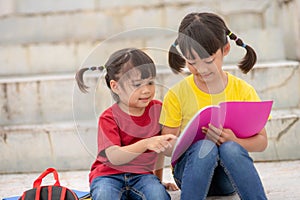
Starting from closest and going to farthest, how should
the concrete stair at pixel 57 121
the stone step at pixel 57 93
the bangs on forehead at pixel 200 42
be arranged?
the bangs on forehead at pixel 200 42
the concrete stair at pixel 57 121
the stone step at pixel 57 93

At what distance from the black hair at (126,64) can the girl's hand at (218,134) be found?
256mm

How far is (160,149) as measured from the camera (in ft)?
5.78

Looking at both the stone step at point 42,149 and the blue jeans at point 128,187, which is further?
the stone step at point 42,149

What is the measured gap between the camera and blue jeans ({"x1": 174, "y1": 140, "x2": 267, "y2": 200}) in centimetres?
173

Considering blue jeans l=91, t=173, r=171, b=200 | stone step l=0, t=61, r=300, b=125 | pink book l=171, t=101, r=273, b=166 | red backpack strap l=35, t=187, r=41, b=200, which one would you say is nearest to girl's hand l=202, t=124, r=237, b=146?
pink book l=171, t=101, r=273, b=166

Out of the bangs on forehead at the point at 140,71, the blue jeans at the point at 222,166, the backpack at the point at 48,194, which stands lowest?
the backpack at the point at 48,194

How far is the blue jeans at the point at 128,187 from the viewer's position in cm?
183

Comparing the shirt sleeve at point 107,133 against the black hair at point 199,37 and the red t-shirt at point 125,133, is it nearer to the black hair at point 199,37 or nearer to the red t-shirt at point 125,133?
the red t-shirt at point 125,133

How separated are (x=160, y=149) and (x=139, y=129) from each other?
15 centimetres

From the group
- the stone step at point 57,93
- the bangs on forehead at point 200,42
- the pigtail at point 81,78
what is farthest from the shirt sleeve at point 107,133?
the stone step at point 57,93

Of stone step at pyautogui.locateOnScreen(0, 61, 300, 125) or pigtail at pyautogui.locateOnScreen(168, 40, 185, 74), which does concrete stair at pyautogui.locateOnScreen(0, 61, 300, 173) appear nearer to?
stone step at pyautogui.locateOnScreen(0, 61, 300, 125)

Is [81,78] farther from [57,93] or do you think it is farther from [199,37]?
[57,93]

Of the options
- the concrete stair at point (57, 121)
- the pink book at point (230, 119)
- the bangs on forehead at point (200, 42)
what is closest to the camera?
the pink book at point (230, 119)

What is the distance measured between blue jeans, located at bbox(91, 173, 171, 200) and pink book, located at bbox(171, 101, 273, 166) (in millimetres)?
123
